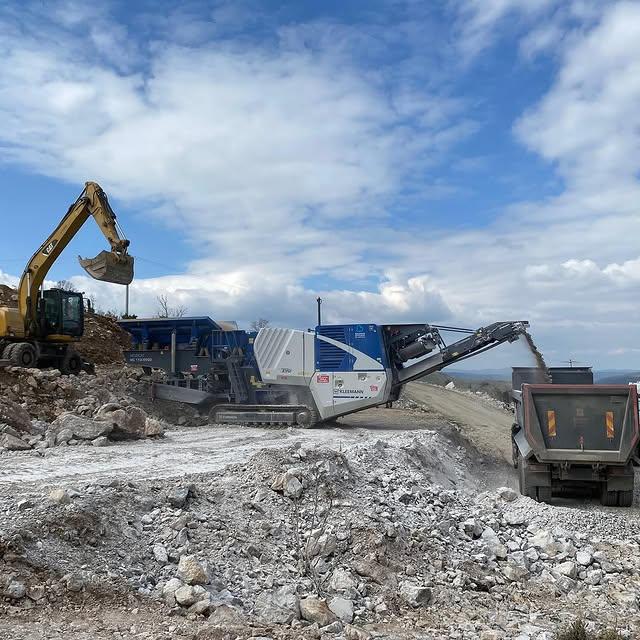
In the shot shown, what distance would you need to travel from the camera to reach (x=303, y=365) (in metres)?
15.7

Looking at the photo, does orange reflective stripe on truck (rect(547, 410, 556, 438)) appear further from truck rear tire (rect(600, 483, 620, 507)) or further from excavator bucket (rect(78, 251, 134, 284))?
excavator bucket (rect(78, 251, 134, 284))

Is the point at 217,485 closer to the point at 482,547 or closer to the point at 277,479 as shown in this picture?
the point at 277,479

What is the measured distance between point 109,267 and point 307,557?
12.5 m

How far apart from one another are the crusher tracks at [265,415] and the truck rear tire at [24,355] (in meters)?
5.33

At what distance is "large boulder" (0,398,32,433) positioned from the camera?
473 inches

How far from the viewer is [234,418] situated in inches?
637

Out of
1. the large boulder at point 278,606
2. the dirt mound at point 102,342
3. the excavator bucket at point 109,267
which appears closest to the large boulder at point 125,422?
the excavator bucket at point 109,267

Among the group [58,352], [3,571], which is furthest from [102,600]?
[58,352]

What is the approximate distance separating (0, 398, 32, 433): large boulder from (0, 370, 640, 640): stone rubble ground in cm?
555

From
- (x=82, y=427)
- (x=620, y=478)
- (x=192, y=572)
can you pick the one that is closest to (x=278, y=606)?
(x=192, y=572)

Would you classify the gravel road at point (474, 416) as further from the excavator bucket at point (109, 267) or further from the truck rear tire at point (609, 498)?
the excavator bucket at point (109, 267)

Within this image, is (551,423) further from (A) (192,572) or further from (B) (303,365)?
(B) (303,365)

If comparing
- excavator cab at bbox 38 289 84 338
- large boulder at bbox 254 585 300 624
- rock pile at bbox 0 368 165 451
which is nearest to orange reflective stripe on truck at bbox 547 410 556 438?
large boulder at bbox 254 585 300 624

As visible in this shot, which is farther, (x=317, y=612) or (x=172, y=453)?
(x=172, y=453)
